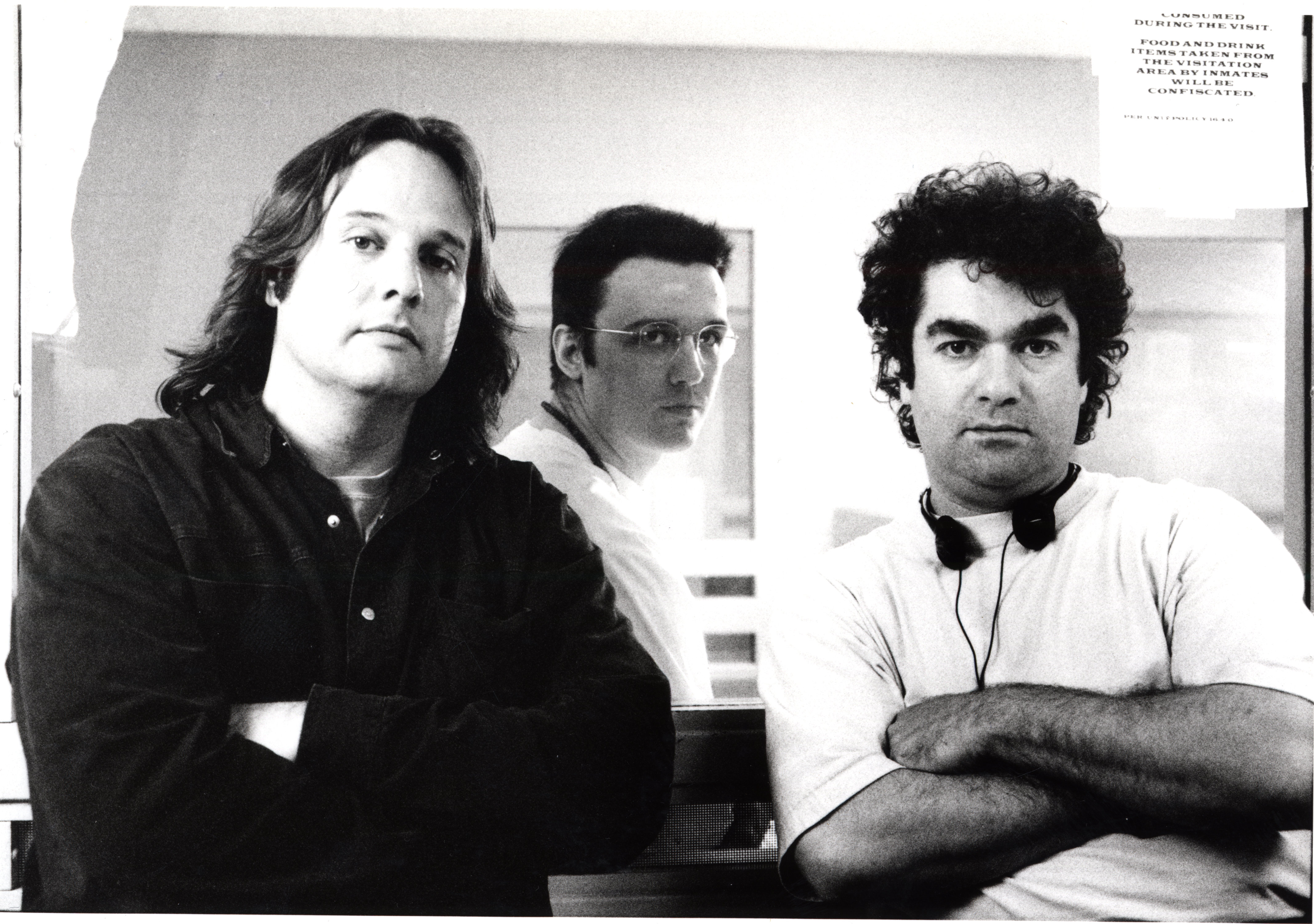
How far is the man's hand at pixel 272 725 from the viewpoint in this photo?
186cm

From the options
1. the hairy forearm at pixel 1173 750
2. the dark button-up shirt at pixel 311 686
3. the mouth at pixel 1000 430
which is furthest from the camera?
the mouth at pixel 1000 430

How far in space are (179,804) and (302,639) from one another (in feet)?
1.07

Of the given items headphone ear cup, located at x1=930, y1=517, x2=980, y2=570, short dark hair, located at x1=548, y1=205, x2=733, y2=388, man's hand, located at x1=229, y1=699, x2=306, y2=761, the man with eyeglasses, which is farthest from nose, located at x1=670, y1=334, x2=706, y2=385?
man's hand, located at x1=229, y1=699, x2=306, y2=761

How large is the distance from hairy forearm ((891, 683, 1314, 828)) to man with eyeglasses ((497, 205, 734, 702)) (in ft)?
1.71

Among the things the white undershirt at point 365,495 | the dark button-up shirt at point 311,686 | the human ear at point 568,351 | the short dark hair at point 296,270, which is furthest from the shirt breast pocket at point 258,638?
the human ear at point 568,351

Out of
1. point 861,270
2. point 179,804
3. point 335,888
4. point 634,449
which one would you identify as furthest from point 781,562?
point 179,804

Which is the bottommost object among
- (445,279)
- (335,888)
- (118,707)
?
(335,888)

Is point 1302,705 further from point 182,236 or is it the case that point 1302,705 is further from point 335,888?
point 182,236

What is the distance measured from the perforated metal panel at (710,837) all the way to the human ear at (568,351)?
2.59 feet

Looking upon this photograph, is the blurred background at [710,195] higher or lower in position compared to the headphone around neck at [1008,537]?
higher

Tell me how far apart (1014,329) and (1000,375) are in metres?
0.08

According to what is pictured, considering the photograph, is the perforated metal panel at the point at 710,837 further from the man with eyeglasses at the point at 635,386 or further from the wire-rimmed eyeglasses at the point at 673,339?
the wire-rimmed eyeglasses at the point at 673,339

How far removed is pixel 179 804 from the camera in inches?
72.6

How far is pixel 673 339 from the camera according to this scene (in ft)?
6.56
